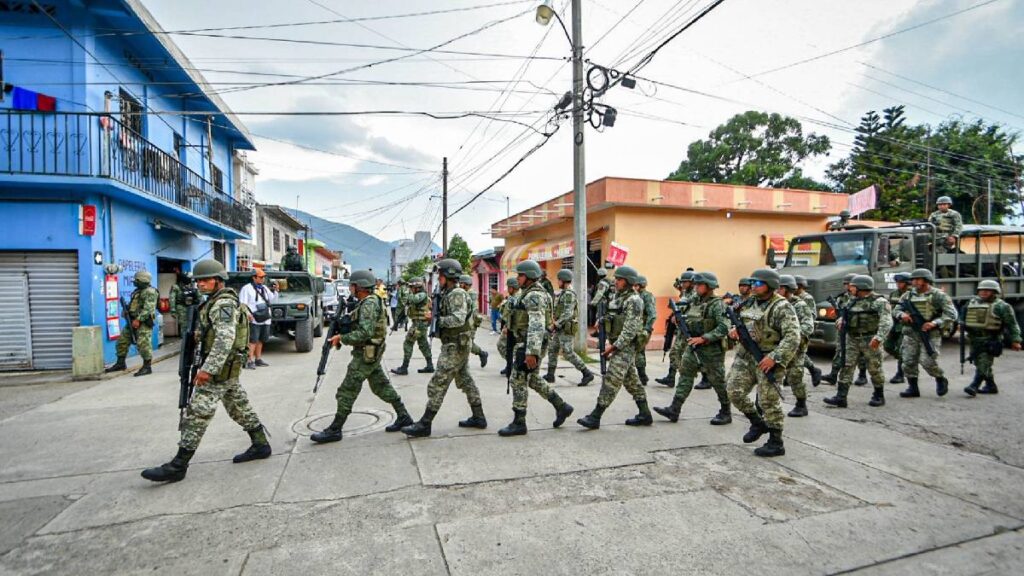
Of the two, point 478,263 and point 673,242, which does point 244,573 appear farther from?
point 478,263

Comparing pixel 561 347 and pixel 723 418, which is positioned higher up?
pixel 561 347

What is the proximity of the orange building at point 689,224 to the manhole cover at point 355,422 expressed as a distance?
8296 millimetres

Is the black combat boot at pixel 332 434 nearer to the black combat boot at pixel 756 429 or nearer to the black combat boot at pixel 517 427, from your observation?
the black combat boot at pixel 517 427

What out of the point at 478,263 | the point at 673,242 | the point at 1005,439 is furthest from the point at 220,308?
the point at 478,263

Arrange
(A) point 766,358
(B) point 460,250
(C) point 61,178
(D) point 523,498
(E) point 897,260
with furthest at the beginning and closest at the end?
(B) point 460,250
(E) point 897,260
(C) point 61,178
(A) point 766,358
(D) point 523,498

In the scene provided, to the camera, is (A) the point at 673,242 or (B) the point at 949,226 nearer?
(B) the point at 949,226

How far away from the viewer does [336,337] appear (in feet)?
15.5

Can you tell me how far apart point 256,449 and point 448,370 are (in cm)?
181


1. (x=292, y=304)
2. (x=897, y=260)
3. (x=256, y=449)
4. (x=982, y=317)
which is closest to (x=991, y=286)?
(x=982, y=317)

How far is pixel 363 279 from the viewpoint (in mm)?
4980

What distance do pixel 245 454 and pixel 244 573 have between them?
6.11ft

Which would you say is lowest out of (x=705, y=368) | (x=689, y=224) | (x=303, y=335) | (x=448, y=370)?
(x=303, y=335)

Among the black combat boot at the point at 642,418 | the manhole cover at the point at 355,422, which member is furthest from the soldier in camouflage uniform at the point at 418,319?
the black combat boot at the point at 642,418

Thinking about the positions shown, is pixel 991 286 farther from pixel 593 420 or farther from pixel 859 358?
pixel 593 420
